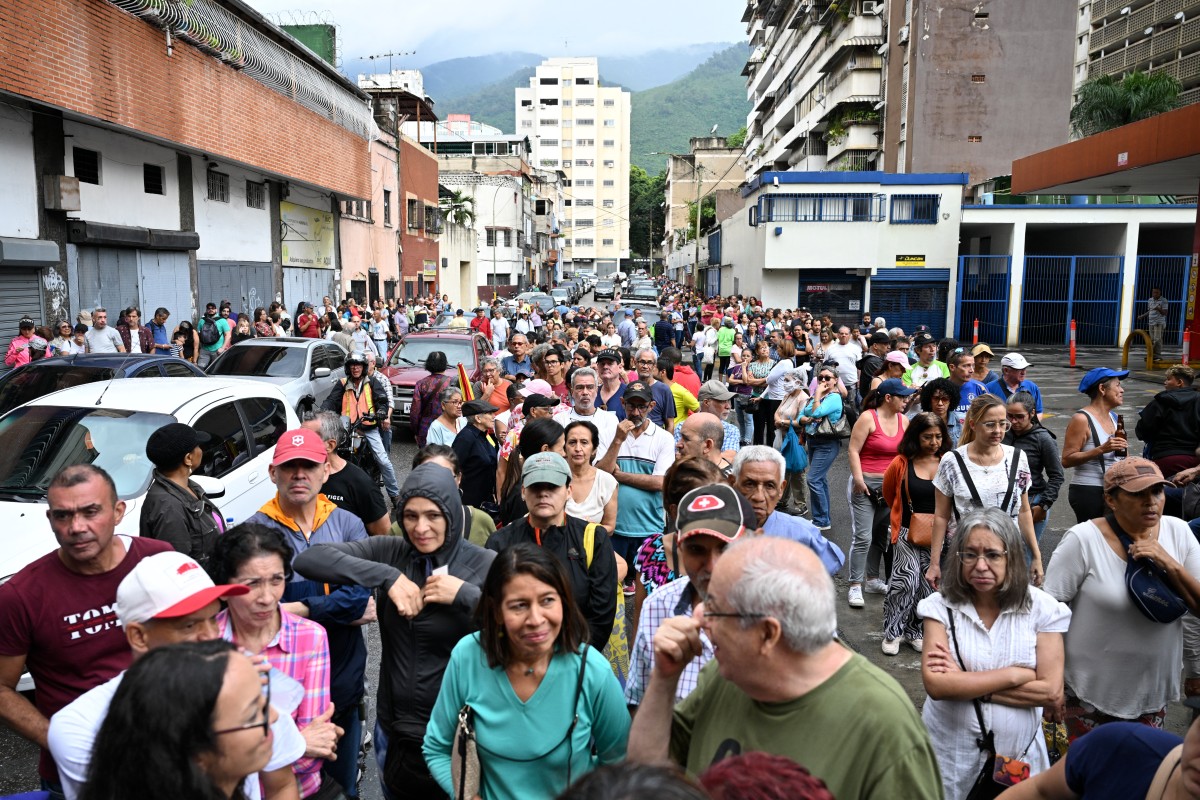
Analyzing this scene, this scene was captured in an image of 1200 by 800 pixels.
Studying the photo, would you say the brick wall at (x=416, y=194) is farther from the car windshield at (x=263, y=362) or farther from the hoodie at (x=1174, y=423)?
the hoodie at (x=1174, y=423)

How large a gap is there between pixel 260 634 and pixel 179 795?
4.59ft

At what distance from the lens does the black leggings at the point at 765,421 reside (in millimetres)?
11930

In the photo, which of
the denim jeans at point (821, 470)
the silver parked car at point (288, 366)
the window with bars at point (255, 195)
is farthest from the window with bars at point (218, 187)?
the denim jeans at point (821, 470)

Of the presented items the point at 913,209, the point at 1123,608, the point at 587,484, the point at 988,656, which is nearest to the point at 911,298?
→ the point at 913,209

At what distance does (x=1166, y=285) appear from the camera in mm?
34312

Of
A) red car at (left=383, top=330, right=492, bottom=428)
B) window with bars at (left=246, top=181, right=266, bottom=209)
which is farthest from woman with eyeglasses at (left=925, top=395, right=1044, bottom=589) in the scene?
window with bars at (left=246, top=181, right=266, bottom=209)

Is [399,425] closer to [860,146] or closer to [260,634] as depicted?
[260,634]

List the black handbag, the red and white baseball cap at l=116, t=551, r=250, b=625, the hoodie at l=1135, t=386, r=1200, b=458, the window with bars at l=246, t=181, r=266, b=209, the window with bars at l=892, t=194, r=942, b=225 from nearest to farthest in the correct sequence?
the red and white baseball cap at l=116, t=551, r=250, b=625, the black handbag, the hoodie at l=1135, t=386, r=1200, b=458, the window with bars at l=246, t=181, r=266, b=209, the window with bars at l=892, t=194, r=942, b=225

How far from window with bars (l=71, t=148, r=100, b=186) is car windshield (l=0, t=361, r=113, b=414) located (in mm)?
8869

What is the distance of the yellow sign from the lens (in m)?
27.8

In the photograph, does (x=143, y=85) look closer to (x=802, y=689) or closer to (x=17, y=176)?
(x=17, y=176)

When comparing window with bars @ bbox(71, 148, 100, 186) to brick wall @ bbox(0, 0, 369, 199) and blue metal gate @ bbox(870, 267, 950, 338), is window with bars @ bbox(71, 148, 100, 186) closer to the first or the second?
brick wall @ bbox(0, 0, 369, 199)

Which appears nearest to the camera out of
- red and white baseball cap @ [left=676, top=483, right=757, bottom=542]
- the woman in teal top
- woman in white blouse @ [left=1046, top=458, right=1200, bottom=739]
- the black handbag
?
the woman in teal top

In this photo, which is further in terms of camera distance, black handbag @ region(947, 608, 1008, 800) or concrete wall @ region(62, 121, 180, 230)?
concrete wall @ region(62, 121, 180, 230)
